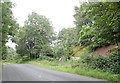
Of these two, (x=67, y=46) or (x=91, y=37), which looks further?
(x=67, y=46)

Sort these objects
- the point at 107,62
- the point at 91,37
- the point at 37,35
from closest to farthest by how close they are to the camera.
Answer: the point at 91,37
the point at 107,62
the point at 37,35

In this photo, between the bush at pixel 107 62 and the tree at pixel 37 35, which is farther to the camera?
the tree at pixel 37 35

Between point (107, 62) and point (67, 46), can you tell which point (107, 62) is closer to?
point (107, 62)

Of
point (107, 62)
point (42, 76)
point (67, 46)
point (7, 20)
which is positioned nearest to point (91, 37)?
point (107, 62)

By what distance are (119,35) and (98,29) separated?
5.99ft

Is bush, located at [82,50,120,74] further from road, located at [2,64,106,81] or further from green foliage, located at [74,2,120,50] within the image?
green foliage, located at [74,2,120,50]

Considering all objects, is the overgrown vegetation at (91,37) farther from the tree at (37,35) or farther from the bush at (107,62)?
the tree at (37,35)

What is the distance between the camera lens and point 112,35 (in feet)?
58.2

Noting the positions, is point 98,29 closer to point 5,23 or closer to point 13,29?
point 5,23

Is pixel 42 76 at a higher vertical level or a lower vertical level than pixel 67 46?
lower

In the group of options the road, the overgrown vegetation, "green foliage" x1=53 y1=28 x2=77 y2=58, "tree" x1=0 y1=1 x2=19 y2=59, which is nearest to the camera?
the overgrown vegetation

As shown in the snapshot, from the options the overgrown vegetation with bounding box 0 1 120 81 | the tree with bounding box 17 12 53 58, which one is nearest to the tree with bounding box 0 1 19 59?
the overgrown vegetation with bounding box 0 1 120 81

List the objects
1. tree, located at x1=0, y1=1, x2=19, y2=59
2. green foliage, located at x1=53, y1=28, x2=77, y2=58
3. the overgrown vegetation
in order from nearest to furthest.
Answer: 1. the overgrown vegetation
2. tree, located at x1=0, y1=1, x2=19, y2=59
3. green foliage, located at x1=53, y1=28, x2=77, y2=58

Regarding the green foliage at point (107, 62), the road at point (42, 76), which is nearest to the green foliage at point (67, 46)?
the green foliage at point (107, 62)
